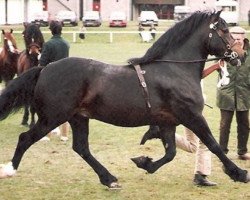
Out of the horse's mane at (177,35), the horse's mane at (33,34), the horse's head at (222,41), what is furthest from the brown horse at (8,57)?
the horse's head at (222,41)

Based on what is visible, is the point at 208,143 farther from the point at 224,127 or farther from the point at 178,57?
the point at 224,127

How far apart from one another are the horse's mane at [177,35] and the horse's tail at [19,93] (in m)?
1.19

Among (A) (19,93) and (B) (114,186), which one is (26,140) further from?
(B) (114,186)

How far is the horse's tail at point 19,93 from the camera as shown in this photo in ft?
24.3

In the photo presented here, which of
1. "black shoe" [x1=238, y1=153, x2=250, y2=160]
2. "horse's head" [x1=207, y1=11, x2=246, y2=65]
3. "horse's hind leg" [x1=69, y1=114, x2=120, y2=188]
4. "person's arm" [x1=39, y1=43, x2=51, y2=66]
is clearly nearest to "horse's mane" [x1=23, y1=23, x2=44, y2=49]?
"person's arm" [x1=39, y1=43, x2=51, y2=66]

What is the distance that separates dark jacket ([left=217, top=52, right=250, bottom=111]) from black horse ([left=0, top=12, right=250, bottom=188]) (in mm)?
1969

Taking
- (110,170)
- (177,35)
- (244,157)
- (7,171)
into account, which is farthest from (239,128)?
(7,171)

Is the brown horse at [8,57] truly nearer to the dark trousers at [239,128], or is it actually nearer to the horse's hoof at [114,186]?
the dark trousers at [239,128]

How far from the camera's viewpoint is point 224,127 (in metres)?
9.49

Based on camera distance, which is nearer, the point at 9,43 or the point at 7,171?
the point at 7,171

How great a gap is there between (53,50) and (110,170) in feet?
9.16

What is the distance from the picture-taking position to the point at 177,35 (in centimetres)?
727

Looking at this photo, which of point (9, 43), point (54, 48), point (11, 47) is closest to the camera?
point (54, 48)

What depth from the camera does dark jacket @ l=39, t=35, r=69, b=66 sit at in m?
10.4
